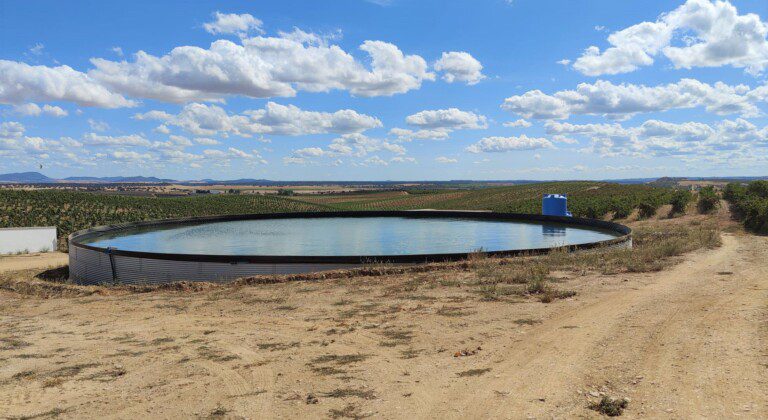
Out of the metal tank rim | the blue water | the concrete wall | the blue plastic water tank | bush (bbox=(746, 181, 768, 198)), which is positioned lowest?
the concrete wall

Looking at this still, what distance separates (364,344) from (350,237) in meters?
13.9

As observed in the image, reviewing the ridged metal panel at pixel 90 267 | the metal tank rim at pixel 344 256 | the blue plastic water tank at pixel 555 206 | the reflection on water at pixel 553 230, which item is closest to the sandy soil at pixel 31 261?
the metal tank rim at pixel 344 256

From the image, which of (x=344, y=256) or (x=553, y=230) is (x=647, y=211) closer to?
(x=553, y=230)

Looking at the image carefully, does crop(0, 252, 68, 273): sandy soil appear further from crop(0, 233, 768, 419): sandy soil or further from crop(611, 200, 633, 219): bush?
crop(611, 200, 633, 219): bush

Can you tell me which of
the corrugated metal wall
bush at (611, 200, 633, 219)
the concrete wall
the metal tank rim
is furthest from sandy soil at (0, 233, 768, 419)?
bush at (611, 200, 633, 219)

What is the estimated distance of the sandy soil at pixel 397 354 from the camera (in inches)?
198

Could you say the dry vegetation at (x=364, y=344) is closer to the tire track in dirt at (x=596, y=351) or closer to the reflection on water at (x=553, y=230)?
the tire track in dirt at (x=596, y=351)

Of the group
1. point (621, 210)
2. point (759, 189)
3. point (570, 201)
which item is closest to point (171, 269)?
point (621, 210)

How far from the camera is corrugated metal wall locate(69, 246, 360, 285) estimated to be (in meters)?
12.6

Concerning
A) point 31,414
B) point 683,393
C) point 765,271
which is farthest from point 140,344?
point 765,271

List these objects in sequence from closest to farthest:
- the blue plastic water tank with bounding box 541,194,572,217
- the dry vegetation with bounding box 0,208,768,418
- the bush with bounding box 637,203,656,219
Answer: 1. the dry vegetation with bounding box 0,208,768,418
2. the blue plastic water tank with bounding box 541,194,572,217
3. the bush with bounding box 637,203,656,219

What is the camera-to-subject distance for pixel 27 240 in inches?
997

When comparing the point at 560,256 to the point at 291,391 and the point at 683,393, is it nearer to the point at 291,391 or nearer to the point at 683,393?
the point at 683,393

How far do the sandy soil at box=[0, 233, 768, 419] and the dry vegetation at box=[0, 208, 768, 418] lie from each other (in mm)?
30
